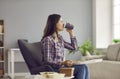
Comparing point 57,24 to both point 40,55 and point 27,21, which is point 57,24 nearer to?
point 40,55

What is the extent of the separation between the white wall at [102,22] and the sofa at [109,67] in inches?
59.7

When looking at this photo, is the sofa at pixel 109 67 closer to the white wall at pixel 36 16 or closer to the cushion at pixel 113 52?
the cushion at pixel 113 52

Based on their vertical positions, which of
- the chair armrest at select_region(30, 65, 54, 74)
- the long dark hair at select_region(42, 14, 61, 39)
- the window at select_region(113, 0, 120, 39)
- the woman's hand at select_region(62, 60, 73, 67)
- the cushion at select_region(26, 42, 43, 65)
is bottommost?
the chair armrest at select_region(30, 65, 54, 74)

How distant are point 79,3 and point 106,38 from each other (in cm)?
118

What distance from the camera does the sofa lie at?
5.02m

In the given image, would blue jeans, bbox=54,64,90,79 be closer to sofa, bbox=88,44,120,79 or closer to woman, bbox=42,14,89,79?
woman, bbox=42,14,89,79

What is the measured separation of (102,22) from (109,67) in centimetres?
268

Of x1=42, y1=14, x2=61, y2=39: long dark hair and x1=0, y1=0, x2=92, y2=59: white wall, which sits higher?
x1=0, y1=0, x2=92, y2=59: white wall

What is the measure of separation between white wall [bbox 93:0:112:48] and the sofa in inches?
59.7

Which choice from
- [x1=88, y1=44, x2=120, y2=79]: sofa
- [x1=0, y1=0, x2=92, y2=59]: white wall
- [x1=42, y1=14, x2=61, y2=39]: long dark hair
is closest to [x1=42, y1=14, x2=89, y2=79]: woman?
[x1=42, y1=14, x2=61, y2=39]: long dark hair

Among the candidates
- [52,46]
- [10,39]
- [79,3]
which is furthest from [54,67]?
[79,3]

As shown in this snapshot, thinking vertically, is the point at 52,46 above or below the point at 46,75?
above

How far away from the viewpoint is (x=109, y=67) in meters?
5.13

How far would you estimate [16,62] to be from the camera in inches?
291
